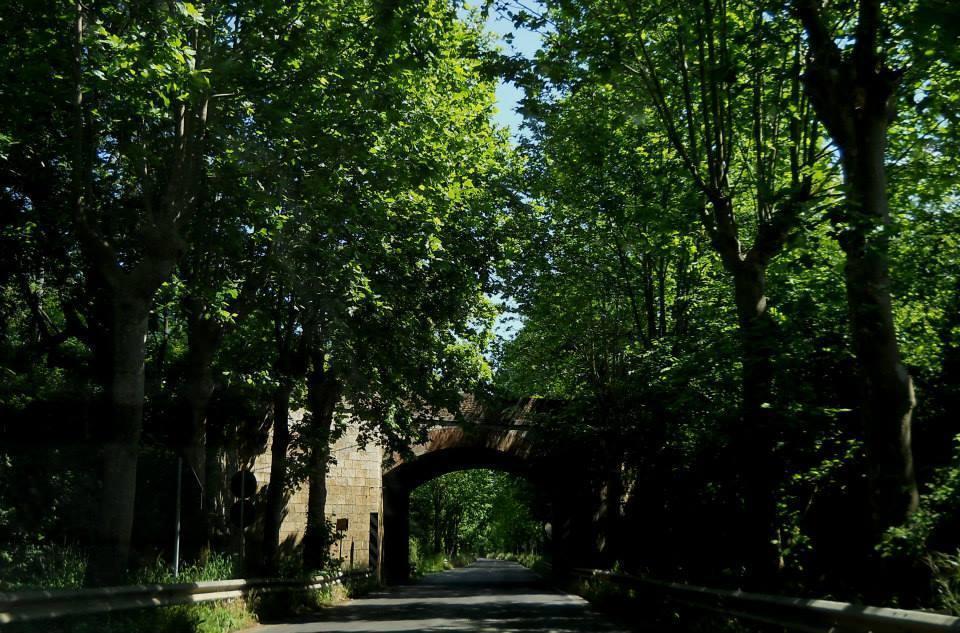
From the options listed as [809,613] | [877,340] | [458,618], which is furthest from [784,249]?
[458,618]

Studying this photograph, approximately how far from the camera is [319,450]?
21781 mm

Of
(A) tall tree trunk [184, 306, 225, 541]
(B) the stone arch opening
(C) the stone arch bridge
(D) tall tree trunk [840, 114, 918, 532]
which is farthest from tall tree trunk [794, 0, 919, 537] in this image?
(B) the stone arch opening

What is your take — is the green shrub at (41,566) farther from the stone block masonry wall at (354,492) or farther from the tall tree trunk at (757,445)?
the stone block masonry wall at (354,492)

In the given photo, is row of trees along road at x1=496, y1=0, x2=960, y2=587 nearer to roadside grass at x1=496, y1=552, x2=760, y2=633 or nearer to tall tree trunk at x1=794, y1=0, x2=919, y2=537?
tall tree trunk at x1=794, y1=0, x2=919, y2=537

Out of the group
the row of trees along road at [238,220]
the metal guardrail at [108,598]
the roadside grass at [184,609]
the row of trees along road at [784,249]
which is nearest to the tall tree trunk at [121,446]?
the row of trees along road at [238,220]

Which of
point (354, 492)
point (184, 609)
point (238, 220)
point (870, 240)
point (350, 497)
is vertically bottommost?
point (184, 609)

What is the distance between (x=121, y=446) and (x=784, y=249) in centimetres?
887

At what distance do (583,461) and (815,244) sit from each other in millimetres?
14076

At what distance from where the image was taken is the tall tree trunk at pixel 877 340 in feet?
27.3

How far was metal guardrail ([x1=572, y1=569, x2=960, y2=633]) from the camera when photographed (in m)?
5.75

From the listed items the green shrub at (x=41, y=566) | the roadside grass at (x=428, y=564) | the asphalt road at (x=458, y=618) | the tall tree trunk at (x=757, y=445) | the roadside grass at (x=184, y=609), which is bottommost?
the roadside grass at (x=428, y=564)

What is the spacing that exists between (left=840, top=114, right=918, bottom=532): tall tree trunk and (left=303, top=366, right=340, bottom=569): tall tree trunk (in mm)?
14697

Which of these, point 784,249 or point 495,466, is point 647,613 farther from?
point 495,466

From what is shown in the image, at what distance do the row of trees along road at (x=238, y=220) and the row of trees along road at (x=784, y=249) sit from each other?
8.11 feet
